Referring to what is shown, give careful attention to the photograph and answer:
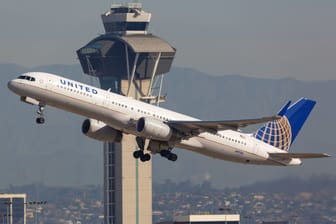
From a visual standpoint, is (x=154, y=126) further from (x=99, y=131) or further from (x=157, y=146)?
(x=99, y=131)

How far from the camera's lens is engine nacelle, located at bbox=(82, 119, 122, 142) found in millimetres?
91188

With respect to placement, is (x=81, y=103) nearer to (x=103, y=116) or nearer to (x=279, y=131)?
(x=103, y=116)

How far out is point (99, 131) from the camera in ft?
299

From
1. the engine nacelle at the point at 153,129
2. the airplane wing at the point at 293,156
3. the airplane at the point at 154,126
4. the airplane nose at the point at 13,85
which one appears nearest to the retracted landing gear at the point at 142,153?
the airplane at the point at 154,126

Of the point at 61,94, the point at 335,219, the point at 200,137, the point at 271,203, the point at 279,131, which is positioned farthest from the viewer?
the point at 271,203

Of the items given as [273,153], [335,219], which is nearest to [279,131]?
[273,153]

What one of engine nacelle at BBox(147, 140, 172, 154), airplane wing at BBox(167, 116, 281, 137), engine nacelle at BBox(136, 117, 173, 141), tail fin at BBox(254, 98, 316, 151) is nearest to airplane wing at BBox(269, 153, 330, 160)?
tail fin at BBox(254, 98, 316, 151)

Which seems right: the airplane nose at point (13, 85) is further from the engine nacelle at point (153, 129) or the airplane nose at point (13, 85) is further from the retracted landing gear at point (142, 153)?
the retracted landing gear at point (142, 153)

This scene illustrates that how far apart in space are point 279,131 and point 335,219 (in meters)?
52.8

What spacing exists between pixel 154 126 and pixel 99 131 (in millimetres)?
6185

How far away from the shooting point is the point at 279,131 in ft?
324

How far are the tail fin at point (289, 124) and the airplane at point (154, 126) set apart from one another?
10 cm

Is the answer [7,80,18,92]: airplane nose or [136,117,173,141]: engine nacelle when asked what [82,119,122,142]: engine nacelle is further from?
[7,80,18,92]: airplane nose

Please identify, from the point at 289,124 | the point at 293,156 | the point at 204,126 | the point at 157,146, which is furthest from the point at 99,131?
the point at 289,124
